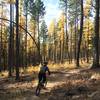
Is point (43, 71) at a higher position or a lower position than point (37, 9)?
lower

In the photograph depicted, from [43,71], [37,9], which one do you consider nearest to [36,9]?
[37,9]

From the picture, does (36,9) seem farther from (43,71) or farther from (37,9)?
(43,71)

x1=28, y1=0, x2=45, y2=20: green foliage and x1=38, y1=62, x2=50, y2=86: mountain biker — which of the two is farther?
x1=28, y1=0, x2=45, y2=20: green foliage

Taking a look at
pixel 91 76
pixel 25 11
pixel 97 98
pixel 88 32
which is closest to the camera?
pixel 97 98

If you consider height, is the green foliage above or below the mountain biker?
above

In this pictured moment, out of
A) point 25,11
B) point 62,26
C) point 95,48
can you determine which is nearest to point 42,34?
point 62,26

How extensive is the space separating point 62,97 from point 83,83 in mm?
3243

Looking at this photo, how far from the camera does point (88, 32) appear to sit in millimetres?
60375

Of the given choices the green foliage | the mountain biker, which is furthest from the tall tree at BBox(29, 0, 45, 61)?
the mountain biker

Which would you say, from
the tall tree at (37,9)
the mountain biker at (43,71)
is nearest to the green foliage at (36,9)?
the tall tree at (37,9)

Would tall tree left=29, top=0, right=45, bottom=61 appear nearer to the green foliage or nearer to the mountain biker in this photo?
the green foliage

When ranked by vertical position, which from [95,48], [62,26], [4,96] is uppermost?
[62,26]

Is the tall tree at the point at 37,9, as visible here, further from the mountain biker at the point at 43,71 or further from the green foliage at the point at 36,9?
the mountain biker at the point at 43,71

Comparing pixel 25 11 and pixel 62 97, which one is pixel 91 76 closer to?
pixel 62 97
